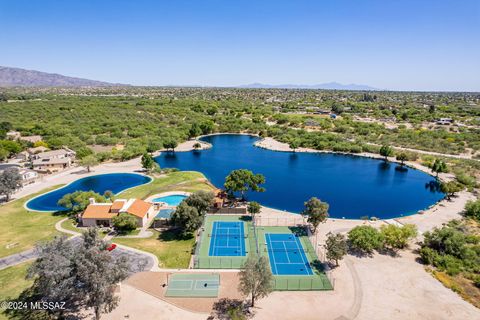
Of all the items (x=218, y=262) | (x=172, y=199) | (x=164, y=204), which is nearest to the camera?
(x=218, y=262)

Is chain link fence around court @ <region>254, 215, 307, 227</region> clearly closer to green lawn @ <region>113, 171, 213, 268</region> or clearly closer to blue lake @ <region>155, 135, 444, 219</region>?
blue lake @ <region>155, 135, 444, 219</region>

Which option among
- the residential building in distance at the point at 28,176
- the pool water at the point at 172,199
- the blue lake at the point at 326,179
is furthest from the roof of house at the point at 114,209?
the residential building in distance at the point at 28,176

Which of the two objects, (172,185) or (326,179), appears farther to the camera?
(326,179)

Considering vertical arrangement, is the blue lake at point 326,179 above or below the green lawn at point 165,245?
below

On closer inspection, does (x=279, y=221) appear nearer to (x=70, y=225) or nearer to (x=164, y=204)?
(x=164, y=204)

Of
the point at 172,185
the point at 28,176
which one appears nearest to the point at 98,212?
the point at 172,185

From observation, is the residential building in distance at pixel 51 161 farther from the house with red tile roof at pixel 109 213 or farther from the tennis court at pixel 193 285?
the tennis court at pixel 193 285
